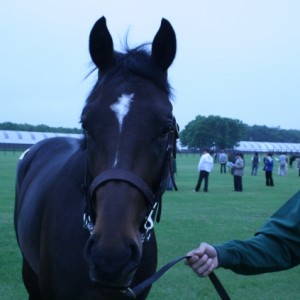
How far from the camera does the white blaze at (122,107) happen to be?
278 cm

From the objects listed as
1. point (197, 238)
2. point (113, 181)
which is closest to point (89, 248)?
point (113, 181)

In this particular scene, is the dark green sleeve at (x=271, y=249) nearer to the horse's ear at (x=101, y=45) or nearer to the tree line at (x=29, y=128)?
the horse's ear at (x=101, y=45)

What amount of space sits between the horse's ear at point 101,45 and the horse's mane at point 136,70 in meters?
0.06

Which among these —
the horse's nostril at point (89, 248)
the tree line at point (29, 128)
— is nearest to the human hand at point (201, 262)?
the horse's nostril at point (89, 248)

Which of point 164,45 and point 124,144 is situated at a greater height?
point 164,45

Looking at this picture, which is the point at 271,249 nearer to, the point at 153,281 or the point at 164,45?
the point at 153,281

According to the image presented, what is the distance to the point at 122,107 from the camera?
2.83 m

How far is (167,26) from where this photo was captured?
3232 millimetres

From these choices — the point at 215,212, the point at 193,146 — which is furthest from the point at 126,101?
the point at 193,146

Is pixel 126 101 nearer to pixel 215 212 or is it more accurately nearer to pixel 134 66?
pixel 134 66

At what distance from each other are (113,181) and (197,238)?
7174 mm

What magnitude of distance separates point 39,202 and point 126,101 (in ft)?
6.20

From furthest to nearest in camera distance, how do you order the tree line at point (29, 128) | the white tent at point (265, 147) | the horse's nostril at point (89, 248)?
the white tent at point (265, 147) < the tree line at point (29, 128) < the horse's nostril at point (89, 248)

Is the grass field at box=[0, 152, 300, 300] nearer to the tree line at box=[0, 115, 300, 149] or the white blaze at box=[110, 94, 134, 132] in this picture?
the white blaze at box=[110, 94, 134, 132]
